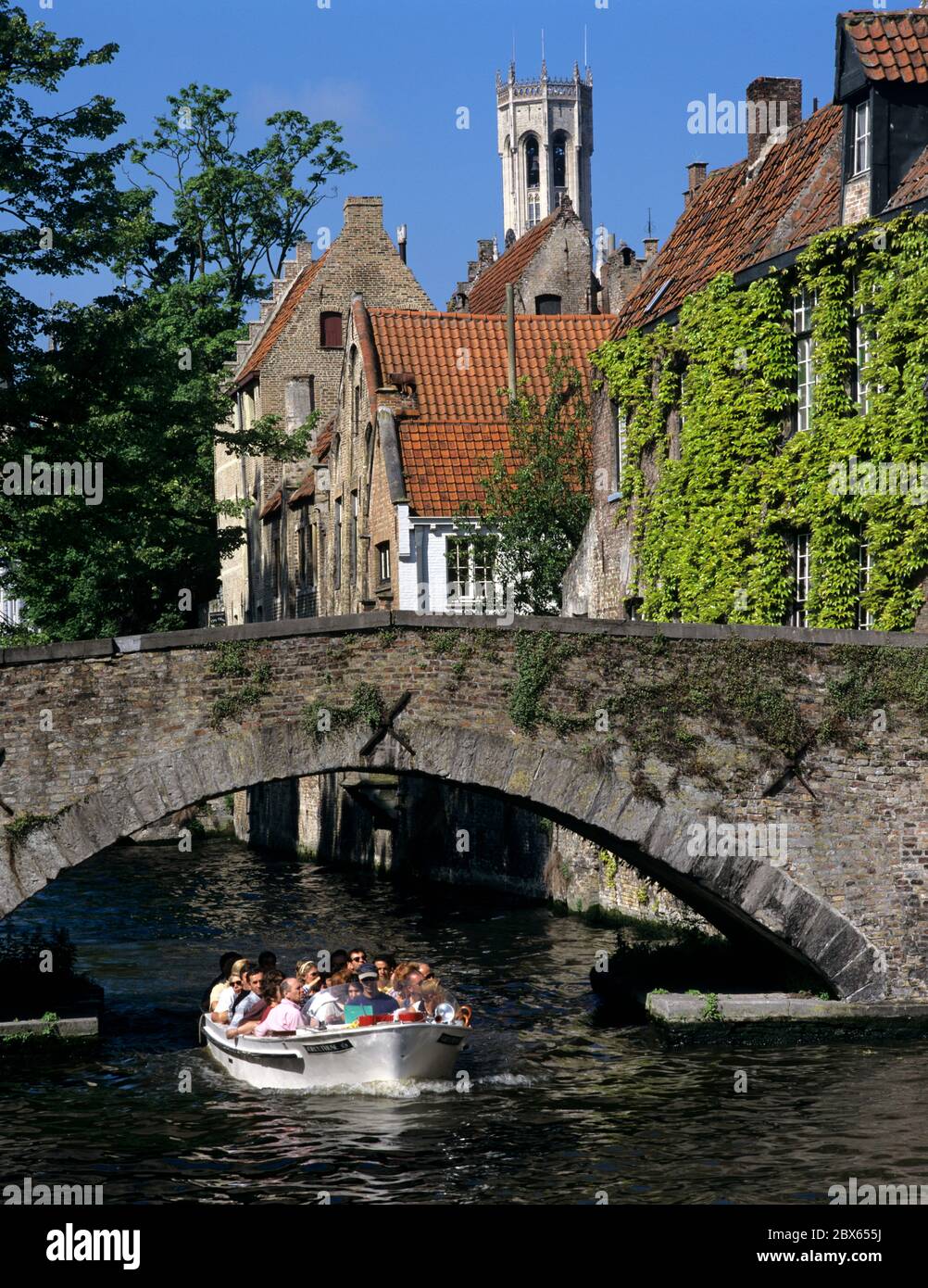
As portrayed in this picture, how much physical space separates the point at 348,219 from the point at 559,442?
16655 mm

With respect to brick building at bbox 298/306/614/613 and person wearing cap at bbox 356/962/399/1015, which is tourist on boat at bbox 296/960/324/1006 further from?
brick building at bbox 298/306/614/613

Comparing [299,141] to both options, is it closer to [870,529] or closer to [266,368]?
[266,368]

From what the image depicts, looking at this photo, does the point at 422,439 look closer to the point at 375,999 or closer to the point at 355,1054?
the point at 375,999

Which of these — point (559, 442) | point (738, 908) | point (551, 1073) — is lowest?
point (551, 1073)

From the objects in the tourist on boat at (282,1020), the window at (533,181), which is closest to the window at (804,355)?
the tourist on boat at (282,1020)

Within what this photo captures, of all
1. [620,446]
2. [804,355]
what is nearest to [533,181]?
[620,446]

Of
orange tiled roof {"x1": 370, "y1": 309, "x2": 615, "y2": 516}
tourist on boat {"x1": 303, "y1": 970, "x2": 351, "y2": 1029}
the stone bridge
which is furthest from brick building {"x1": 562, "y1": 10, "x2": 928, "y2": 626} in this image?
tourist on boat {"x1": 303, "y1": 970, "x2": 351, "y2": 1029}

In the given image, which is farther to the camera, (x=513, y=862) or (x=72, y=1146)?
(x=513, y=862)

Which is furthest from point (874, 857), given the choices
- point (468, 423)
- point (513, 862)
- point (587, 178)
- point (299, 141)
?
point (587, 178)

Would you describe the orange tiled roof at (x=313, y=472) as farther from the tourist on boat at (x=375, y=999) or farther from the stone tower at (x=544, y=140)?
the stone tower at (x=544, y=140)

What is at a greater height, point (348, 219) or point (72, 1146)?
point (348, 219)

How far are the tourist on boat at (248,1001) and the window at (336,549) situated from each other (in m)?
22.3

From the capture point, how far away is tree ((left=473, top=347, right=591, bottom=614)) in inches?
1395

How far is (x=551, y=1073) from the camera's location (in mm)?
21297
